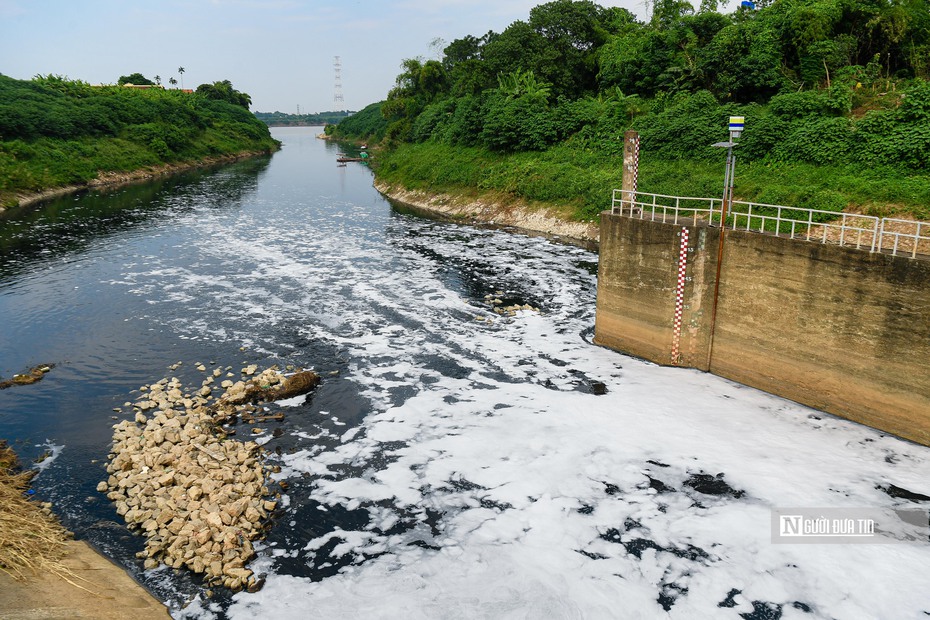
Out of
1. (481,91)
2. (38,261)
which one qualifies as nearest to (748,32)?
(481,91)

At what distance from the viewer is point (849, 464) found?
54.6 feet

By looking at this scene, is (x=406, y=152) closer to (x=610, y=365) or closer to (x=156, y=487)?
(x=610, y=365)

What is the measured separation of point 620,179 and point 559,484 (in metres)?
33.8

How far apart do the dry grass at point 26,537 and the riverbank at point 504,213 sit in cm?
3583

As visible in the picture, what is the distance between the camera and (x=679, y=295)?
22531 millimetres

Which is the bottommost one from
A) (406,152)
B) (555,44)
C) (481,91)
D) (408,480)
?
(408,480)

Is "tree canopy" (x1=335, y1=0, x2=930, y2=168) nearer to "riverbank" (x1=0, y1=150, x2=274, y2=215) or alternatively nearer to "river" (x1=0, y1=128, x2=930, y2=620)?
"river" (x1=0, y1=128, x2=930, y2=620)

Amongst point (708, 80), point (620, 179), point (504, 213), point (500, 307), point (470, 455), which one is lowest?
point (470, 455)

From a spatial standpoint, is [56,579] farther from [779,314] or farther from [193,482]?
[779,314]

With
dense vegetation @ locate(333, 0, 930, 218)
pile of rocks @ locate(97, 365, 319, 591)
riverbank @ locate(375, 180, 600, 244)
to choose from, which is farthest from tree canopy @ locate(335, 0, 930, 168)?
pile of rocks @ locate(97, 365, 319, 591)

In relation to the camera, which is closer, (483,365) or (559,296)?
(483,365)

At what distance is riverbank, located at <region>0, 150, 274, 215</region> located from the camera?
61384 mm

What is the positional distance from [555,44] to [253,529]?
65.7 m

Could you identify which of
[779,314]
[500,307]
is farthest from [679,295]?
[500,307]
